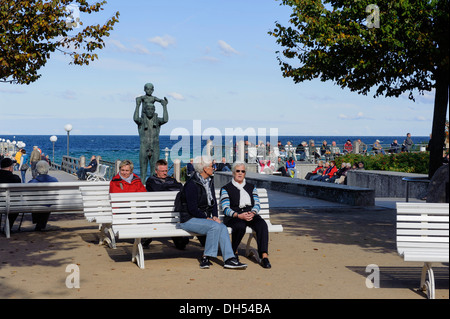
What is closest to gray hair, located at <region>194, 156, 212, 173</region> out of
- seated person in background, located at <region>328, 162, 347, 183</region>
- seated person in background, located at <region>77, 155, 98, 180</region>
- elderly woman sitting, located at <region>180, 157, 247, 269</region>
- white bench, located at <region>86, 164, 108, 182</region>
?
elderly woman sitting, located at <region>180, 157, 247, 269</region>

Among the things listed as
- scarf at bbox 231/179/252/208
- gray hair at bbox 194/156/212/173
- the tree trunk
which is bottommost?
scarf at bbox 231/179/252/208

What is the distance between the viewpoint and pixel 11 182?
447 inches

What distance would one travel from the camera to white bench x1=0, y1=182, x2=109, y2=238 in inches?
416

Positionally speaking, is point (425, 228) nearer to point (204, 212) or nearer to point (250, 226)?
point (250, 226)

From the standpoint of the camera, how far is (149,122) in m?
15.3

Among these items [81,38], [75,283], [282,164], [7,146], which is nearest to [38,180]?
[81,38]

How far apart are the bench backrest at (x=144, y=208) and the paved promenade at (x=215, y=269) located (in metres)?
0.52

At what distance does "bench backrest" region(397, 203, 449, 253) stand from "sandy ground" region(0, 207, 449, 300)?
0.51 metres

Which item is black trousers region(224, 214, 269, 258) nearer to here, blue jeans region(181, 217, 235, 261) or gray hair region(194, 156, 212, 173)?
blue jeans region(181, 217, 235, 261)

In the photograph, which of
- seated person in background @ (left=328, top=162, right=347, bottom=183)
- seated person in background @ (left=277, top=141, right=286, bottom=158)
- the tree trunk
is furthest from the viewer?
seated person in background @ (left=277, top=141, right=286, bottom=158)

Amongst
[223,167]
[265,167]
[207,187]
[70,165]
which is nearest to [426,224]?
[207,187]

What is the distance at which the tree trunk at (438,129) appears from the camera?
44.8 ft
